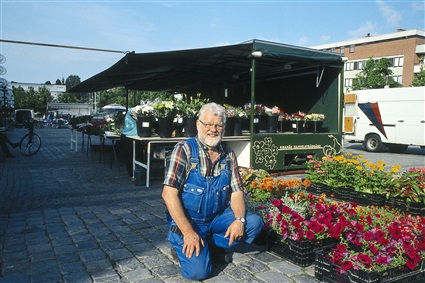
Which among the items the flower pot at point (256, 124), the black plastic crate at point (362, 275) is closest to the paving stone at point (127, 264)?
the black plastic crate at point (362, 275)

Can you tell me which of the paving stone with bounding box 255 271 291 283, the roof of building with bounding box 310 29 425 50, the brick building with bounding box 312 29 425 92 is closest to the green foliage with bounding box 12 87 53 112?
the roof of building with bounding box 310 29 425 50

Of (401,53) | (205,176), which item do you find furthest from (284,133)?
(401,53)

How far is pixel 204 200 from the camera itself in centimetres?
311

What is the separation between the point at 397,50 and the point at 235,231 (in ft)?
188

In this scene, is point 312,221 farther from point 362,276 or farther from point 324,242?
point 362,276

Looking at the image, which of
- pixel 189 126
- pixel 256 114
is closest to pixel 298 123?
pixel 256 114

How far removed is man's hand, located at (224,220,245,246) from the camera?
119 inches

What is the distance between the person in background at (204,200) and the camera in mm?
2959

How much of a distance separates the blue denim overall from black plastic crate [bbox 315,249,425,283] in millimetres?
652

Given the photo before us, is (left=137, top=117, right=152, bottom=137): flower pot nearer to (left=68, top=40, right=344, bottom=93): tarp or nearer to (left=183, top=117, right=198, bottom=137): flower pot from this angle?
(left=183, top=117, right=198, bottom=137): flower pot

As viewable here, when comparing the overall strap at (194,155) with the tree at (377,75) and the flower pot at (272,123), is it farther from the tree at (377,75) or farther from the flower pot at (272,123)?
the tree at (377,75)

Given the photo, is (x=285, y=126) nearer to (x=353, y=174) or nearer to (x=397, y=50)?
(x=353, y=174)

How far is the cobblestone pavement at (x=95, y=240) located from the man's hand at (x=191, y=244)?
37 centimetres

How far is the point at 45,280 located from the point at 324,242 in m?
2.72
